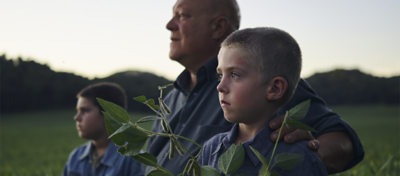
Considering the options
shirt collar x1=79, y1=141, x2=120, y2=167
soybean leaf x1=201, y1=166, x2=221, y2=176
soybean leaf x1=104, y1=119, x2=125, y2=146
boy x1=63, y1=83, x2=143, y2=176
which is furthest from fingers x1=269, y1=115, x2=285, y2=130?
shirt collar x1=79, y1=141, x2=120, y2=167

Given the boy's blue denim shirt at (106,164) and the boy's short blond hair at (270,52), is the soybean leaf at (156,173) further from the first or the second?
the boy's blue denim shirt at (106,164)

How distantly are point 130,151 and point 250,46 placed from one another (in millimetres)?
552

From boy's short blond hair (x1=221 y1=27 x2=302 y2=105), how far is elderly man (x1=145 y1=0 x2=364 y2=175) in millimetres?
453

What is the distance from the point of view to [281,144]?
1089 mm

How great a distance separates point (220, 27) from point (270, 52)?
118 centimetres

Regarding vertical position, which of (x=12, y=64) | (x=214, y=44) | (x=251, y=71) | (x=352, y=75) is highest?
(x=251, y=71)

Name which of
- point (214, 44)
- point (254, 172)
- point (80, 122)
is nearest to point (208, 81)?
point (214, 44)

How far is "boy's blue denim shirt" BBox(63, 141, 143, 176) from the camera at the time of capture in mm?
2600

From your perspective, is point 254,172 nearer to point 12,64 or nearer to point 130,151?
point 130,151

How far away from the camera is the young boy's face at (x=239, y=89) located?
104 cm

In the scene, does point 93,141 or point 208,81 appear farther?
point 93,141

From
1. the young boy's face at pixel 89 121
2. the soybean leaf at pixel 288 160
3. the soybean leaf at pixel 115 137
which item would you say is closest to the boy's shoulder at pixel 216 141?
the soybean leaf at pixel 288 160

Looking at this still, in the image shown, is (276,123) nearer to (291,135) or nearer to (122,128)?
(291,135)

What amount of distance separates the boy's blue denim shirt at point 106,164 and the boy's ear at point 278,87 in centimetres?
178
